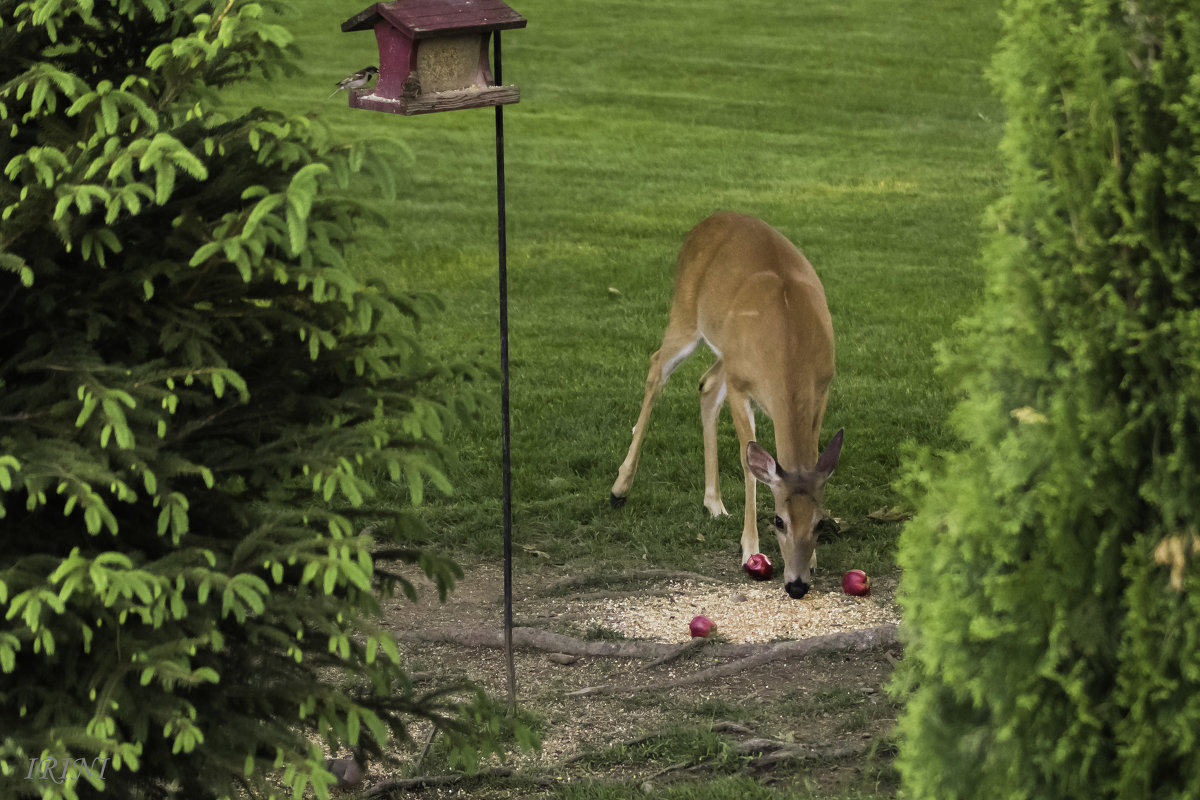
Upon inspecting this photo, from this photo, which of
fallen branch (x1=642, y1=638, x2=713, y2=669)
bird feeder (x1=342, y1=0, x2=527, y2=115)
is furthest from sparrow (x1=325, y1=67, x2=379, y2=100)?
fallen branch (x1=642, y1=638, x2=713, y2=669)

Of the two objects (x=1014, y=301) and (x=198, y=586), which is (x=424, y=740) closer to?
(x=198, y=586)

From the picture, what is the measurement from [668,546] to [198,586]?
426 cm

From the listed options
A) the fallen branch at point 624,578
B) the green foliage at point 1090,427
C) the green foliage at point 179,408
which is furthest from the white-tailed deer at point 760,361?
the green foliage at point 1090,427

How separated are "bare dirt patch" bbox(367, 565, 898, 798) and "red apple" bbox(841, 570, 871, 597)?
0.05 meters

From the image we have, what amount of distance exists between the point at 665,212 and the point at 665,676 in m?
10.0

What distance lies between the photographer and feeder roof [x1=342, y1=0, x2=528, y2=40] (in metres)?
5.00

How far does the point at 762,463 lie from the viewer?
22.2 ft

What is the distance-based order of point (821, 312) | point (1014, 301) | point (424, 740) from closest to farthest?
point (1014, 301) < point (424, 740) < point (821, 312)

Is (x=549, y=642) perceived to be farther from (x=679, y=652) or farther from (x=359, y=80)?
(x=359, y=80)

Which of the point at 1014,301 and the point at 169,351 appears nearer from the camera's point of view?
the point at 1014,301

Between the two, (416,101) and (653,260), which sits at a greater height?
(416,101)

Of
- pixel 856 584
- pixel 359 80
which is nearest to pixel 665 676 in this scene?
pixel 856 584

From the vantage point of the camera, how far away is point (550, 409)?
960cm

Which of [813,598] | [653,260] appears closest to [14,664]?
[813,598]
